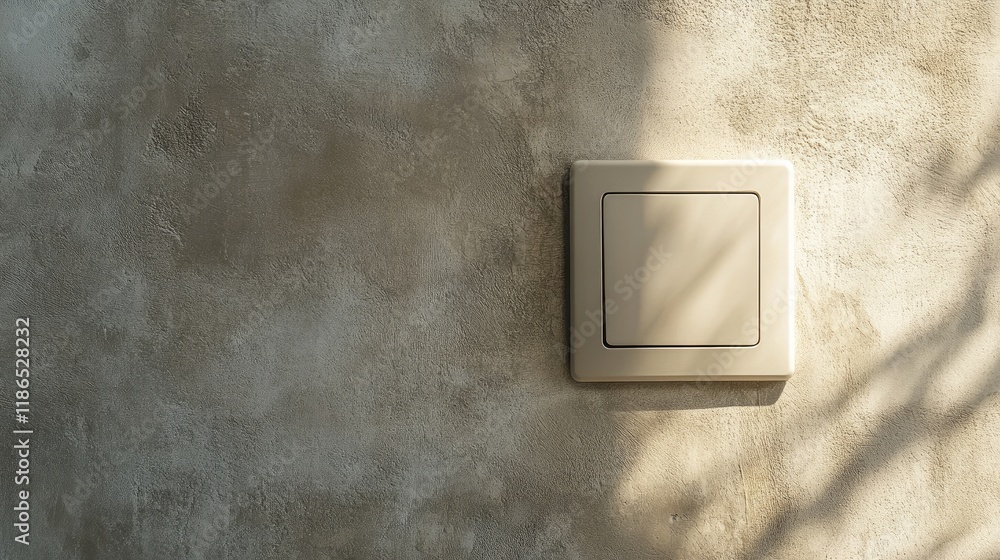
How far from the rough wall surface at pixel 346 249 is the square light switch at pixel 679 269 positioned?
0.04 m

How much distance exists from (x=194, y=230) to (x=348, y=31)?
0.32 metres

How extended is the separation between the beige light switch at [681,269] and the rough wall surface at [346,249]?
7 centimetres

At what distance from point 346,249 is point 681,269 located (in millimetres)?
417

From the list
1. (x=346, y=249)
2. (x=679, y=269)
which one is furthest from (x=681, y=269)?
(x=346, y=249)

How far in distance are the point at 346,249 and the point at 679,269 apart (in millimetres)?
414

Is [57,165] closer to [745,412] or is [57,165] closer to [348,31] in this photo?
[348,31]

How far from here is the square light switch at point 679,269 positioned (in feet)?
2.43

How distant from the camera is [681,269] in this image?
74 centimetres

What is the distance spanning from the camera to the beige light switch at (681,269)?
738mm

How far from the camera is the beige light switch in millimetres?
738

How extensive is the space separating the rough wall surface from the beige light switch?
2.8 inches

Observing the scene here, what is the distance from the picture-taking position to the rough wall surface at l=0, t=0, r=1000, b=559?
763 mm

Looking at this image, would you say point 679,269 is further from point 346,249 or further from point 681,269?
point 346,249

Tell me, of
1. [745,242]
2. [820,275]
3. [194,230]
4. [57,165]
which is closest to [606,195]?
[745,242]
